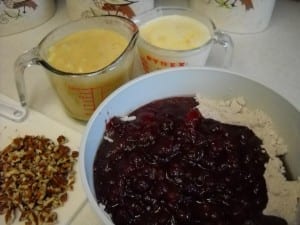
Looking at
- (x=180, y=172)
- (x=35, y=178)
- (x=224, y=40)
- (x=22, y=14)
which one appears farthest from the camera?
(x=22, y=14)

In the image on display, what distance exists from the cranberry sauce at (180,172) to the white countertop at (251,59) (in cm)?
17

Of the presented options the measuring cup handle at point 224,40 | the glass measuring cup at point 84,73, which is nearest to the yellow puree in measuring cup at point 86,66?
the glass measuring cup at point 84,73

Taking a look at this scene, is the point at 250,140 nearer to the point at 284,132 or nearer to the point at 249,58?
the point at 284,132

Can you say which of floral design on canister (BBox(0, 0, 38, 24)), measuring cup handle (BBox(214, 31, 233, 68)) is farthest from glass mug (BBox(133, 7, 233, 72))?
floral design on canister (BBox(0, 0, 38, 24))

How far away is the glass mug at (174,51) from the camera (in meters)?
0.67

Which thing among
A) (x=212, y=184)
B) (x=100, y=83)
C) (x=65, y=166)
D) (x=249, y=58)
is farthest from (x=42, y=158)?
(x=249, y=58)

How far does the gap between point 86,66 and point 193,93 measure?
0.57ft

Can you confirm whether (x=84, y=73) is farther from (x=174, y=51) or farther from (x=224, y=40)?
(x=224, y=40)

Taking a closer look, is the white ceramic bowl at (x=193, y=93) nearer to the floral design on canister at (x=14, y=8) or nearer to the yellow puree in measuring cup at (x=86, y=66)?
the yellow puree in measuring cup at (x=86, y=66)

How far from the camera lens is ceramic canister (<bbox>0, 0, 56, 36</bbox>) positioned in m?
0.79

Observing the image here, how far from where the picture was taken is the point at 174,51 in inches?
26.2

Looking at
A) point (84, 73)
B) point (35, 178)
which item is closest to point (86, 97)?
point (84, 73)

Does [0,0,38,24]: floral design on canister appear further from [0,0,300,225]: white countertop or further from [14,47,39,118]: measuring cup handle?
[14,47,39,118]: measuring cup handle

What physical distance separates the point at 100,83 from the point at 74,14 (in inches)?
10.0
